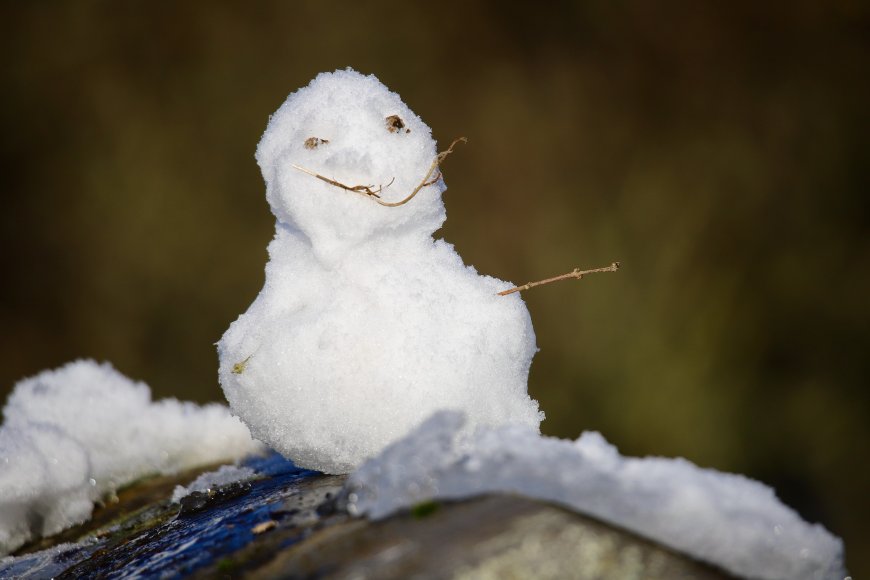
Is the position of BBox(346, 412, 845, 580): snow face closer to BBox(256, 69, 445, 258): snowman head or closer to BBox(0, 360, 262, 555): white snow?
BBox(256, 69, 445, 258): snowman head

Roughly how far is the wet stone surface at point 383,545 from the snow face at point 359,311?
0.09 meters

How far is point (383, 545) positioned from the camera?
1.68 feet

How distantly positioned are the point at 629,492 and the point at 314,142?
1.40 feet

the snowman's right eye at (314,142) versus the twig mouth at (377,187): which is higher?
the snowman's right eye at (314,142)

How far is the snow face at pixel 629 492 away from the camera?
0.51 meters

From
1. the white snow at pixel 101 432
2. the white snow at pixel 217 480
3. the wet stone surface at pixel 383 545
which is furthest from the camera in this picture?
the white snow at pixel 101 432

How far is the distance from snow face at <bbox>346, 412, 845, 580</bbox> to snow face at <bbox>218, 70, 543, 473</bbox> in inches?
4.6

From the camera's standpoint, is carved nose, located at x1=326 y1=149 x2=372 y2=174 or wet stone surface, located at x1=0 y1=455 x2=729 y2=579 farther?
carved nose, located at x1=326 y1=149 x2=372 y2=174

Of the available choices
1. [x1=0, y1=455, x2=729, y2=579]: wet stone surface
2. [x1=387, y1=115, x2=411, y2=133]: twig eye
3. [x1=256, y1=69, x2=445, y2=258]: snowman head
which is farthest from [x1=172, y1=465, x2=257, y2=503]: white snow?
[x1=387, y1=115, x2=411, y2=133]: twig eye

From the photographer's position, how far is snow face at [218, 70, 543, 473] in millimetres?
689

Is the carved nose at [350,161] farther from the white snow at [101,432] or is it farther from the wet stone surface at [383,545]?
the white snow at [101,432]

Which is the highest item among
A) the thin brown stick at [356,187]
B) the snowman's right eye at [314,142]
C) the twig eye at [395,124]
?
the twig eye at [395,124]

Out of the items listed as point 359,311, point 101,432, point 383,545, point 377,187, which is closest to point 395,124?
point 377,187

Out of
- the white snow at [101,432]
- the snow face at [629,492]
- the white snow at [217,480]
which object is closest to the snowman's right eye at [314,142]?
the snow face at [629,492]
